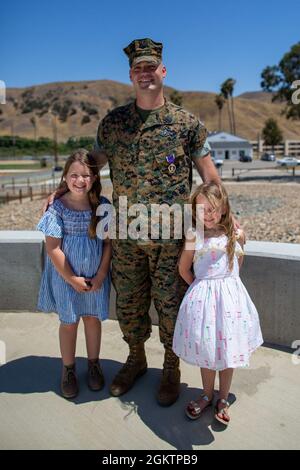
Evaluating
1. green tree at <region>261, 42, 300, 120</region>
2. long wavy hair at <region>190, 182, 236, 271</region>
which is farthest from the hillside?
long wavy hair at <region>190, 182, 236, 271</region>

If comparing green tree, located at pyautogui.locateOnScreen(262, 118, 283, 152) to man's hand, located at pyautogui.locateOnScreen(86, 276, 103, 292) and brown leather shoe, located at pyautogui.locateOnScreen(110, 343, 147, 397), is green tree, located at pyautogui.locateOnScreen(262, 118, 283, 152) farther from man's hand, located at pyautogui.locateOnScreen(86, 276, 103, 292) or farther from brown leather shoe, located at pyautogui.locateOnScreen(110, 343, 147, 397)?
man's hand, located at pyautogui.locateOnScreen(86, 276, 103, 292)

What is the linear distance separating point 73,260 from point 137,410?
2.91 feet

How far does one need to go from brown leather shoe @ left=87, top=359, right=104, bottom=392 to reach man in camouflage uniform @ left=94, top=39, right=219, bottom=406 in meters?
0.10

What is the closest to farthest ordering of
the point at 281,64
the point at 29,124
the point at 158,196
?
the point at 158,196, the point at 281,64, the point at 29,124

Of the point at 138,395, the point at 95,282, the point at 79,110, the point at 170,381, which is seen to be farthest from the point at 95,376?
the point at 79,110

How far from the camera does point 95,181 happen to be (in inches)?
104

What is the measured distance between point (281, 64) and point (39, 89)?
438 feet

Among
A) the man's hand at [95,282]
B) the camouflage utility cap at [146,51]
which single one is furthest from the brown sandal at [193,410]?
the camouflage utility cap at [146,51]

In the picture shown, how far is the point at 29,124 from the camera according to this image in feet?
341

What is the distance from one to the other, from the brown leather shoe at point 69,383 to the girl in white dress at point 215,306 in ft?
2.19

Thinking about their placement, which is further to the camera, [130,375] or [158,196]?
[130,375]

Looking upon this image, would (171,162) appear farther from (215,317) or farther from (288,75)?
(288,75)
